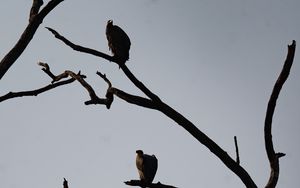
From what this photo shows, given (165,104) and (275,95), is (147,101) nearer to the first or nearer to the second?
(165,104)

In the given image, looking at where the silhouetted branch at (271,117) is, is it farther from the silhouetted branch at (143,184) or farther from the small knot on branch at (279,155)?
the silhouetted branch at (143,184)

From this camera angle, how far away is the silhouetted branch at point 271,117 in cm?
351

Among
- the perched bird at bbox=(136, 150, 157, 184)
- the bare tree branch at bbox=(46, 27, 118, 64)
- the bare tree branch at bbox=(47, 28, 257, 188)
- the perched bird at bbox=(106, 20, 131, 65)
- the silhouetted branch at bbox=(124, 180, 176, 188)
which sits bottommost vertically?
the silhouetted branch at bbox=(124, 180, 176, 188)

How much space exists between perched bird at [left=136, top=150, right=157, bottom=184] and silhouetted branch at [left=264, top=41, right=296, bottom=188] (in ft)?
11.1

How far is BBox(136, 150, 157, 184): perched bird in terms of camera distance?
7.02 metres

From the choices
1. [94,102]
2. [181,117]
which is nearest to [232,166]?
[181,117]

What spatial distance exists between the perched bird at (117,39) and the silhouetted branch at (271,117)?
3.17m

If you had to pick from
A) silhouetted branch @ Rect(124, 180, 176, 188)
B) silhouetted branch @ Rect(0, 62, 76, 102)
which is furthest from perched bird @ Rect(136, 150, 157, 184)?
silhouetted branch @ Rect(124, 180, 176, 188)

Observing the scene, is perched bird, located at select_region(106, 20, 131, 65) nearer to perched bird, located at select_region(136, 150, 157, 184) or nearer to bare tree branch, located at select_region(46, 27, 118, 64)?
perched bird, located at select_region(136, 150, 157, 184)

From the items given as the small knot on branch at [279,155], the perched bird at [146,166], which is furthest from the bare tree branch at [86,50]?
the perched bird at [146,166]

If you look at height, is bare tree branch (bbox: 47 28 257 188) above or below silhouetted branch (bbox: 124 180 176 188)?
above

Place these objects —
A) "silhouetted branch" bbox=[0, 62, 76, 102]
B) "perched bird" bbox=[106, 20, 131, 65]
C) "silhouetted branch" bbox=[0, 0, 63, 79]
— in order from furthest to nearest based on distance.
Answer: "perched bird" bbox=[106, 20, 131, 65] → "silhouetted branch" bbox=[0, 62, 76, 102] → "silhouetted branch" bbox=[0, 0, 63, 79]

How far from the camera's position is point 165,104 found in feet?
12.2

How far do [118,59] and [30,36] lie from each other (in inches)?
45.7
